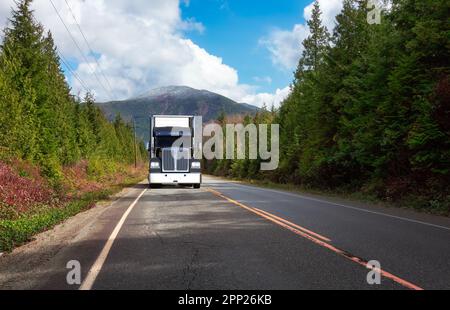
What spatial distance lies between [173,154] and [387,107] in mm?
13377

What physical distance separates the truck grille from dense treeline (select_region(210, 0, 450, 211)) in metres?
9.12

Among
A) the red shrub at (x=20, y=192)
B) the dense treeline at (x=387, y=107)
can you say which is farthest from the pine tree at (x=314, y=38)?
the red shrub at (x=20, y=192)

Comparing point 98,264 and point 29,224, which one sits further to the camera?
point 29,224

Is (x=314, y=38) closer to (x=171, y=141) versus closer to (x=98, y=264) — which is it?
(x=171, y=141)

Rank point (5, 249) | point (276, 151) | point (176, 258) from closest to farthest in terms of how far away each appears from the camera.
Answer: point (176, 258) → point (5, 249) → point (276, 151)

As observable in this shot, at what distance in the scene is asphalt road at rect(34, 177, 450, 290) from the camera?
564 centimetres

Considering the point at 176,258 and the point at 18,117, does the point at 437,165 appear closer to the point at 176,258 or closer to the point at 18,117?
the point at 176,258

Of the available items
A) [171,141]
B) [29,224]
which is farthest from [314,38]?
[29,224]

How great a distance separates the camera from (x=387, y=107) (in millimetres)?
20109

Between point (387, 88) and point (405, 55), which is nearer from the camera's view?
Answer: point (405, 55)

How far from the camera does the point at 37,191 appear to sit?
645 inches

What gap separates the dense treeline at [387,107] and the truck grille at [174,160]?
912 centimetres
